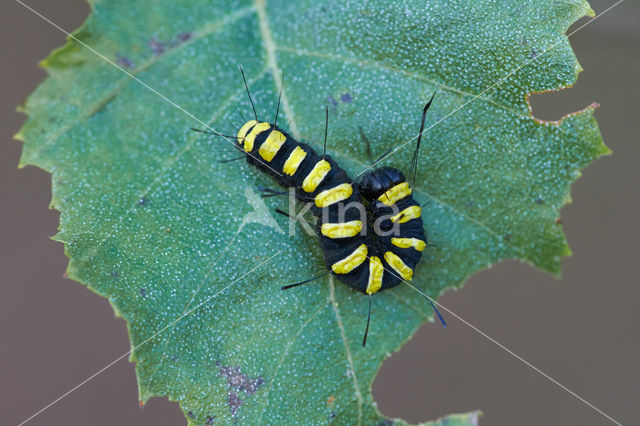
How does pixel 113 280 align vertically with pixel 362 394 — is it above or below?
above

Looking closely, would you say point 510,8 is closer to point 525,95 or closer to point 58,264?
point 525,95

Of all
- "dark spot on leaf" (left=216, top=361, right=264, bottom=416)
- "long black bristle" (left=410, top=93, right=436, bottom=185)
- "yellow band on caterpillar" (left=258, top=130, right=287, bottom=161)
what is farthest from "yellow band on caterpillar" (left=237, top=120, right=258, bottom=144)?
"dark spot on leaf" (left=216, top=361, right=264, bottom=416)

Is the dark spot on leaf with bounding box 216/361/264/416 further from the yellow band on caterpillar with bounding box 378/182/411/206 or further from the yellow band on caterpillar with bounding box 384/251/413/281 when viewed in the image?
the yellow band on caterpillar with bounding box 378/182/411/206

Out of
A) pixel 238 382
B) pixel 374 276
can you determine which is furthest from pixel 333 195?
pixel 238 382

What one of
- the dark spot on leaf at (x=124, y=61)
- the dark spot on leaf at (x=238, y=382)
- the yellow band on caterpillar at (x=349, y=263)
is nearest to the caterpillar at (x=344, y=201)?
the yellow band on caterpillar at (x=349, y=263)

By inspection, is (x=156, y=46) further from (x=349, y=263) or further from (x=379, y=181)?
(x=349, y=263)

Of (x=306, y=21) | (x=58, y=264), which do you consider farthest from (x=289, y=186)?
(x=58, y=264)
